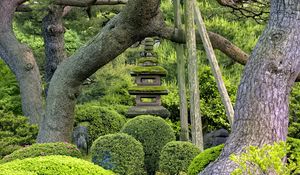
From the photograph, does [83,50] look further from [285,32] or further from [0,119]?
[285,32]

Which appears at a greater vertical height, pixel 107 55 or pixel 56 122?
pixel 107 55

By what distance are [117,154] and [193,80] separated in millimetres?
1472

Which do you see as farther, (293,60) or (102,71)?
(102,71)

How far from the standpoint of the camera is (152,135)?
6102mm

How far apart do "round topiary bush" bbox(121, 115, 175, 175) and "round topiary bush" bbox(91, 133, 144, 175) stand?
1.89 ft

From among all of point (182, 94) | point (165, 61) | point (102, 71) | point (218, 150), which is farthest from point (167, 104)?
point (218, 150)

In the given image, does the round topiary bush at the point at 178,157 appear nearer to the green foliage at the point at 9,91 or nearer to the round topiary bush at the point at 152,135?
the round topiary bush at the point at 152,135

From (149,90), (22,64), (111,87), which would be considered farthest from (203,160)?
(111,87)

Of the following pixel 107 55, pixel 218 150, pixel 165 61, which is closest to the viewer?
pixel 218 150

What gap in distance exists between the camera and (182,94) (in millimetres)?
6801

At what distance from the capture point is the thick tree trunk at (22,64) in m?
9.01

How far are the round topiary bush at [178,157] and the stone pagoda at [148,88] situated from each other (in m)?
1.75

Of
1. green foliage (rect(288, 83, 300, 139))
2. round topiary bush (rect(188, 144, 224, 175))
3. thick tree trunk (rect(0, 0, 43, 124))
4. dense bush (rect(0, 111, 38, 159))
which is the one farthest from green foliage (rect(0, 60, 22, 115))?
round topiary bush (rect(188, 144, 224, 175))

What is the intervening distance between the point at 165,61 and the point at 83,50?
5271 millimetres
